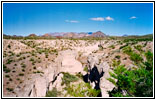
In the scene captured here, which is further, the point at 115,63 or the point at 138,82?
the point at 115,63

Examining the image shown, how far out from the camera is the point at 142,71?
241 inches

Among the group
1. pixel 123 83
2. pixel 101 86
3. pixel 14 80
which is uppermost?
pixel 123 83

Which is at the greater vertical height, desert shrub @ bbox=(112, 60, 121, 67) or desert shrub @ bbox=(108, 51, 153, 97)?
desert shrub @ bbox=(108, 51, 153, 97)

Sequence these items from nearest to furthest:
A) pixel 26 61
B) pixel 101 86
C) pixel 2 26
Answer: pixel 2 26 < pixel 101 86 < pixel 26 61

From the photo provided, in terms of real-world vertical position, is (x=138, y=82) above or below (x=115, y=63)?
above

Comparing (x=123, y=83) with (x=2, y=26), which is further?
(x=2, y=26)

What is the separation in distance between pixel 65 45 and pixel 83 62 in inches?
574

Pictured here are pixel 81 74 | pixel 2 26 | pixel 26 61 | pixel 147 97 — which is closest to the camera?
pixel 147 97

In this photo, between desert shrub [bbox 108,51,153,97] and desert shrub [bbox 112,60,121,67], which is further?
desert shrub [bbox 112,60,121,67]

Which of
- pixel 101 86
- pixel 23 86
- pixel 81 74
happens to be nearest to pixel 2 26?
pixel 23 86

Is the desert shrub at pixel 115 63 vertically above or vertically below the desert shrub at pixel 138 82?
below

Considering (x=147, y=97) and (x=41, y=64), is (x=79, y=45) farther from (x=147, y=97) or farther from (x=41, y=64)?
(x=147, y=97)

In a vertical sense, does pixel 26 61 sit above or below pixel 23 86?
above

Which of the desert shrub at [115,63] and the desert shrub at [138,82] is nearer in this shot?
the desert shrub at [138,82]
